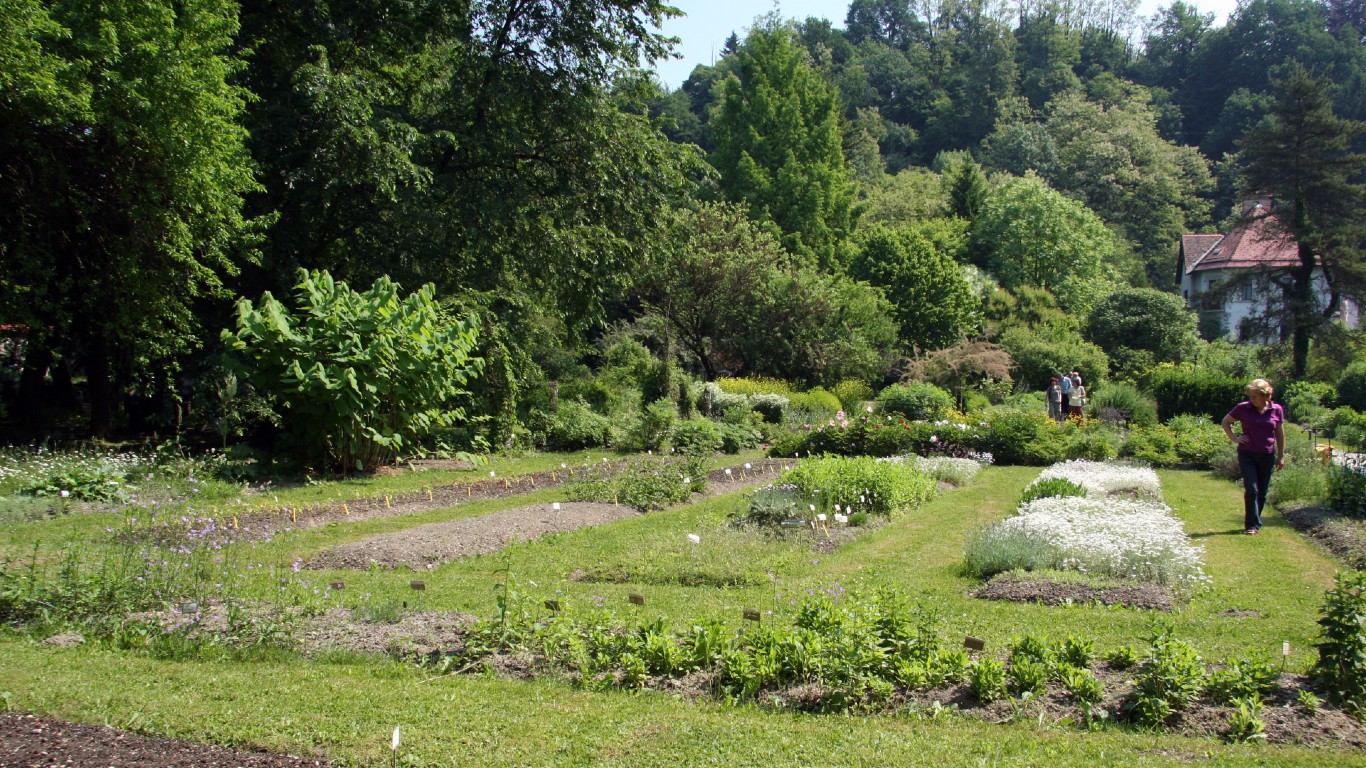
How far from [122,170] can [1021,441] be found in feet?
50.4

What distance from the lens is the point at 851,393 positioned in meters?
26.5

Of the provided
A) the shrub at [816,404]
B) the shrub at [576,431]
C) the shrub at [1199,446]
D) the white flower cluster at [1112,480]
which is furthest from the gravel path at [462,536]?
the shrub at [816,404]

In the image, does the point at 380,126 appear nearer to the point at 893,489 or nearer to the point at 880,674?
the point at 893,489

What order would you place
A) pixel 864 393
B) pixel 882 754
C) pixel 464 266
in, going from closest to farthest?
pixel 882 754, pixel 464 266, pixel 864 393

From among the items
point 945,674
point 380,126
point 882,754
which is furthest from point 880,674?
point 380,126

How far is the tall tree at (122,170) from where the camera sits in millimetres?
13188

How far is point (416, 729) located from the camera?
430 cm

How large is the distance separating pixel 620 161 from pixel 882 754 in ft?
55.2

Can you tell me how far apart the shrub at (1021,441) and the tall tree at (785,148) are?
26.4 m

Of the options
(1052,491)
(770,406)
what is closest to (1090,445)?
(1052,491)

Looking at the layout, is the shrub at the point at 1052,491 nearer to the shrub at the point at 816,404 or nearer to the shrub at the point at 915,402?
the shrub at the point at 915,402

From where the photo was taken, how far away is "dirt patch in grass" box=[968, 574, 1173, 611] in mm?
6861

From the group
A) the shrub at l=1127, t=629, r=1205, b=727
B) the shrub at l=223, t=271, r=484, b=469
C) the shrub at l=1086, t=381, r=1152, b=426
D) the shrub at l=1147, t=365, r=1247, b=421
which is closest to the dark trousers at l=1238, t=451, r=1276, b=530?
the shrub at l=1127, t=629, r=1205, b=727

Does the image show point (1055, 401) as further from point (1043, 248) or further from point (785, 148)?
point (785, 148)
